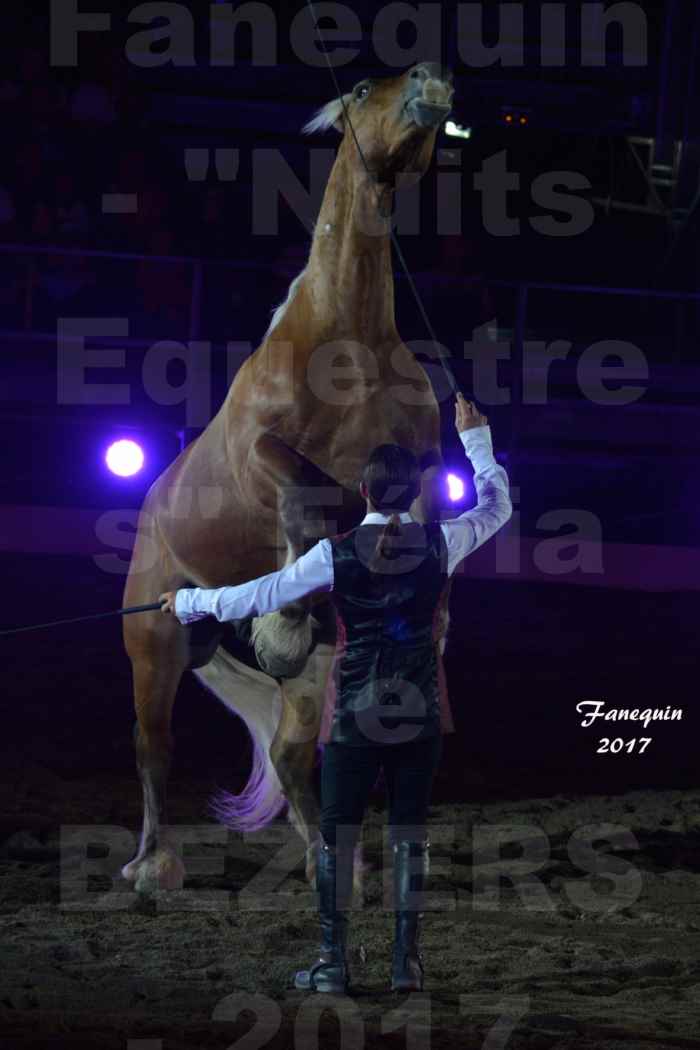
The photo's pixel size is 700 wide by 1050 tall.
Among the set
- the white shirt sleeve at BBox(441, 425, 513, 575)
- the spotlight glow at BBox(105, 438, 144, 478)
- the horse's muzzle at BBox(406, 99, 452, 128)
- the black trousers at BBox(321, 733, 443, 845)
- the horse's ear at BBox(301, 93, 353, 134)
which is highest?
the horse's ear at BBox(301, 93, 353, 134)

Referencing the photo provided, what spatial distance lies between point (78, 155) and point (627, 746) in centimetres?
519

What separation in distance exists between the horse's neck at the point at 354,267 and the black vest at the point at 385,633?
149cm

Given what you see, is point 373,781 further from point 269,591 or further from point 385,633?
point 269,591

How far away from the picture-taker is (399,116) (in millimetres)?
4699

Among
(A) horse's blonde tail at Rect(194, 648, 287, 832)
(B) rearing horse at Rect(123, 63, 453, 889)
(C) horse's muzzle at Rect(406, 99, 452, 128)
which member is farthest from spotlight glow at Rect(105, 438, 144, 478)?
(C) horse's muzzle at Rect(406, 99, 452, 128)

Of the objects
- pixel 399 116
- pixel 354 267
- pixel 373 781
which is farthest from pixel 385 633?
pixel 399 116

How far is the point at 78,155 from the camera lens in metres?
9.41

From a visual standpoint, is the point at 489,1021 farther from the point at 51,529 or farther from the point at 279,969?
the point at 51,529

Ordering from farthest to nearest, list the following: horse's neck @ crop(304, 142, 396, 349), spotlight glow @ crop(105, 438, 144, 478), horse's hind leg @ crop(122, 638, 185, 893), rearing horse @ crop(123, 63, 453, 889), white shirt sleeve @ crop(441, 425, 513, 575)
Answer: spotlight glow @ crop(105, 438, 144, 478) < horse's hind leg @ crop(122, 638, 185, 893) < horse's neck @ crop(304, 142, 396, 349) < rearing horse @ crop(123, 63, 453, 889) < white shirt sleeve @ crop(441, 425, 513, 575)

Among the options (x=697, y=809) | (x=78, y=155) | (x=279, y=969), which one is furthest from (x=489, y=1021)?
(x=78, y=155)

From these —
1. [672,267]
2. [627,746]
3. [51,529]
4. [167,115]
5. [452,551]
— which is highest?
[167,115]

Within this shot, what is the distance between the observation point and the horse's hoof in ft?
16.8

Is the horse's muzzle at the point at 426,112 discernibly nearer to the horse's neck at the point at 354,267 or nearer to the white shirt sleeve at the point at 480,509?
the horse's neck at the point at 354,267

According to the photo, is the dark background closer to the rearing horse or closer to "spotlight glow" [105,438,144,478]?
"spotlight glow" [105,438,144,478]
